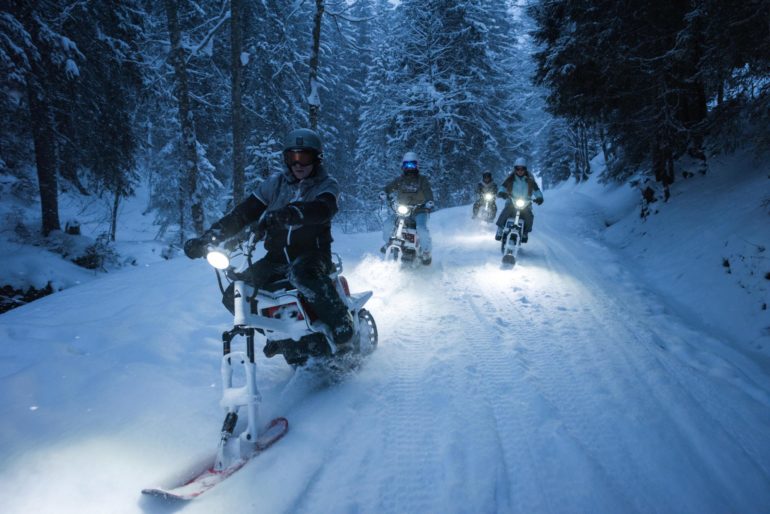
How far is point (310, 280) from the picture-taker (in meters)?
3.21

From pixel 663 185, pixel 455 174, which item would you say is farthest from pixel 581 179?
pixel 663 185

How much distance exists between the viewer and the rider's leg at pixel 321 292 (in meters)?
3.19

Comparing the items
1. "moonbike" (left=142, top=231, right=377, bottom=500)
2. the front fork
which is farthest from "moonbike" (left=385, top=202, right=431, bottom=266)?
the front fork

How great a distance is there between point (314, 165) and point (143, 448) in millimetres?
2670

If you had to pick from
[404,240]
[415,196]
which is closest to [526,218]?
[415,196]

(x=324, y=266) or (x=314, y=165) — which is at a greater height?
→ (x=314, y=165)

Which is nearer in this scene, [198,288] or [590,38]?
Answer: [198,288]

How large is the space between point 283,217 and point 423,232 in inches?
234

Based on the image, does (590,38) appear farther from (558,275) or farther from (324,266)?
(324,266)

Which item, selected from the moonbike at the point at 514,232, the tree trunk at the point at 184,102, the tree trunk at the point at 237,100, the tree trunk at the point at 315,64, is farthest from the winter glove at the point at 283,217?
the tree trunk at the point at 184,102

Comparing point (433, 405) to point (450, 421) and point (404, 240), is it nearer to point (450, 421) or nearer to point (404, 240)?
point (450, 421)

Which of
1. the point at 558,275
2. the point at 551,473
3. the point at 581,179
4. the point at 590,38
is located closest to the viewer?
the point at 551,473

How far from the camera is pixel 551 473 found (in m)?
2.42

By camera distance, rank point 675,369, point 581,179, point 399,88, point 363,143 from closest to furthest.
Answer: point 675,369 < point 399,88 < point 363,143 < point 581,179
